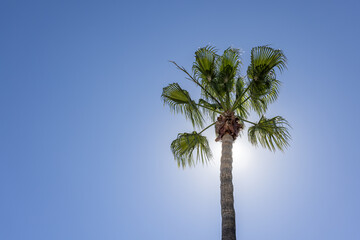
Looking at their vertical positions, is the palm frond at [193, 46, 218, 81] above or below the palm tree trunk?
above

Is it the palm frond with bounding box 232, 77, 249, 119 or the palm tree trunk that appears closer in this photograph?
the palm tree trunk

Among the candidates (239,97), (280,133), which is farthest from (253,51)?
(280,133)

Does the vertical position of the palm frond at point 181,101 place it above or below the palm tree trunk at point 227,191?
above

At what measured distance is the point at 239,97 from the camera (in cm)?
1165

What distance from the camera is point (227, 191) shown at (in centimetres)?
923

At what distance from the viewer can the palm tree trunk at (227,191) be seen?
8.46 meters

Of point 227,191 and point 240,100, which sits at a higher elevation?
point 240,100

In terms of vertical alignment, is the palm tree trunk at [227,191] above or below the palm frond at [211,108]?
below

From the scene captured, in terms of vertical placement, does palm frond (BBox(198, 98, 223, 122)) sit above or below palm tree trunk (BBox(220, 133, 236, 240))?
above

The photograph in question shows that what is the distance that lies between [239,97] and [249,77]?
0.67m

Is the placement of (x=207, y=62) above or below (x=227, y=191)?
above

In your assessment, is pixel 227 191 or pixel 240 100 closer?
pixel 227 191

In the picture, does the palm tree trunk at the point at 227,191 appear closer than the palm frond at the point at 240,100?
Yes

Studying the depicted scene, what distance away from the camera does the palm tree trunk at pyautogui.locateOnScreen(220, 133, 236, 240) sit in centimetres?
846
